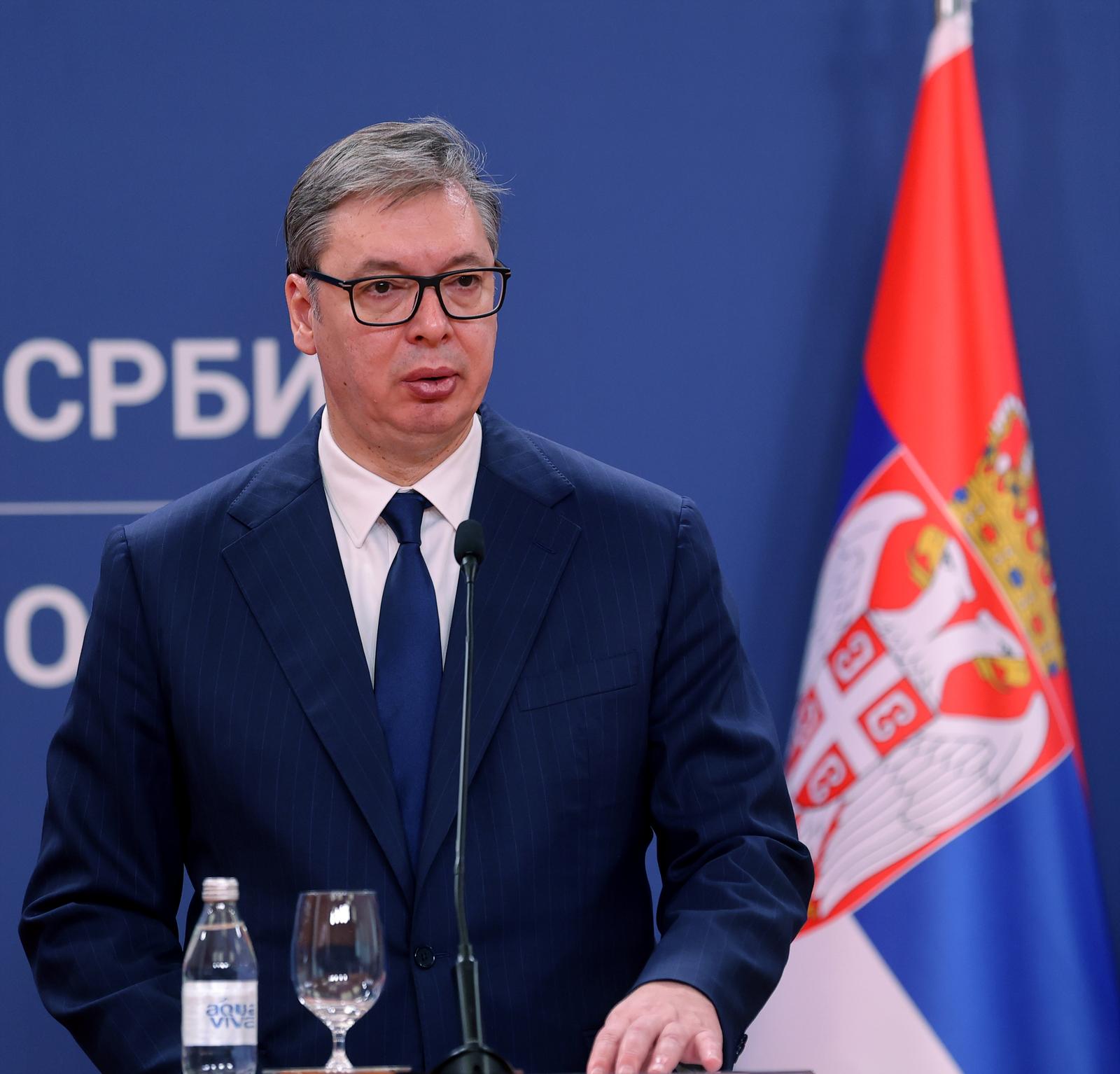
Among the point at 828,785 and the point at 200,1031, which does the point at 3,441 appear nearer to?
the point at 828,785

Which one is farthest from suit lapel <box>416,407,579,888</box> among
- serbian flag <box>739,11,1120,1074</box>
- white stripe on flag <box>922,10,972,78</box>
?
white stripe on flag <box>922,10,972,78</box>

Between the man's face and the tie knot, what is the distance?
2.8 inches

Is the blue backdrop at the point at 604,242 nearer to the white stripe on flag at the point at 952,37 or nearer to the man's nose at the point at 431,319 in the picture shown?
the white stripe on flag at the point at 952,37

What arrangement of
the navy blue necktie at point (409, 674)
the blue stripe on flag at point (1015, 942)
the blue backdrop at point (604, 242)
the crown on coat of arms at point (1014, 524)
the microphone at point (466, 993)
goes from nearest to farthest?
the microphone at point (466, 993)
the navy blue necktie at point (409, 674)
the blue stripe on flag at point (1015, 942)
the crown on coat of arms at point (1014, 524)
the blue backdrop at point (604, 242)

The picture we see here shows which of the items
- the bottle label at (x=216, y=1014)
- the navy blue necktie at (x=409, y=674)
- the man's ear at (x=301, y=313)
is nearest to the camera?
the bottle label at (x=216, y=1014)

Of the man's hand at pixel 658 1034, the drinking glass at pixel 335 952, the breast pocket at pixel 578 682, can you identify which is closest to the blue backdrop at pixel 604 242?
the breast pocket at pixel 578 682

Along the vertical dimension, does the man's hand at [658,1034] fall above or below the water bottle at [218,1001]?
below

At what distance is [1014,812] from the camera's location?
109 inches

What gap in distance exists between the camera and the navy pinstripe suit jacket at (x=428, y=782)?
1856 millimetres

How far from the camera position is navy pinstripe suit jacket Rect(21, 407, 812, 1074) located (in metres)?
1.86

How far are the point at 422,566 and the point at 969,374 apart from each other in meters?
1.33

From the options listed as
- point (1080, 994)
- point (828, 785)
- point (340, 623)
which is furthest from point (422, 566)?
point (1080, 994)

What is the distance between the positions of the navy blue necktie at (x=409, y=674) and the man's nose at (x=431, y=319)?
0.86 feet

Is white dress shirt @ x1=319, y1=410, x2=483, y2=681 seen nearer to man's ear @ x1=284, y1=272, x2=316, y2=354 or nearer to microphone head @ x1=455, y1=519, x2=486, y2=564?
man's ear @ x1=284, y1=272, x2=316, y2=354
